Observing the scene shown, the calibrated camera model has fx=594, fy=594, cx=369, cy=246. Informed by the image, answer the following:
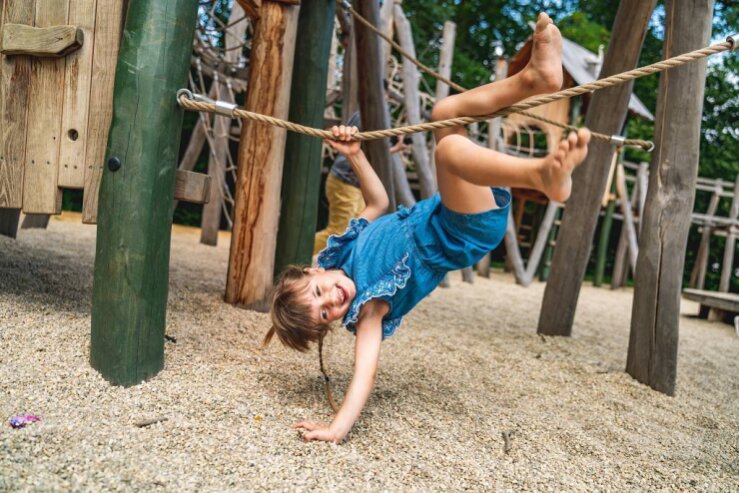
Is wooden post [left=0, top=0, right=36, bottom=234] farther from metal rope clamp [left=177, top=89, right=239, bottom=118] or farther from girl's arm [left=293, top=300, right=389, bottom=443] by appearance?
girl's arm [left=293, top=300, right=389, bottom=443]

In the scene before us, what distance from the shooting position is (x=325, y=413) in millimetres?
2158

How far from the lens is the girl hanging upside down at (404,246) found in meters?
1.90

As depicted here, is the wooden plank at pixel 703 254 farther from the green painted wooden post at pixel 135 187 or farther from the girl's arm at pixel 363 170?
the green painted wooden post at pixel 135 187

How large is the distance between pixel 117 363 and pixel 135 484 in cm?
66

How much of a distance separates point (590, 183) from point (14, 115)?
3.19 m

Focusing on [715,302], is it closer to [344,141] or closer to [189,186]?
[344,141]

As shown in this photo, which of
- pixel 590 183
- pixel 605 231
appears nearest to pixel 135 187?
pixel 590 183

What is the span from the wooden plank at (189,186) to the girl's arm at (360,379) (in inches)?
32.5

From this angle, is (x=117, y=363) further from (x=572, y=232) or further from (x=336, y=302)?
(x=572, y=232)

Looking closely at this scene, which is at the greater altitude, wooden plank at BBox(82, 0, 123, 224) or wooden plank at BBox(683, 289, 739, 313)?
wooden plank at BBox(82, 0, 123, 224)

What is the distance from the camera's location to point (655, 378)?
3029 millimetres

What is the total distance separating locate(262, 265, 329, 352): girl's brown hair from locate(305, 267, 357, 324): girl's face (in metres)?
0.03

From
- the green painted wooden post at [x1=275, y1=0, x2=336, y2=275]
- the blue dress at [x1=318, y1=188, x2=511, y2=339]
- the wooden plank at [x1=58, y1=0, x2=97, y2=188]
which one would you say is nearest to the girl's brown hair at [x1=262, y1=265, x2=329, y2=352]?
the blue dress at [x1=318, y1=188, x2=511, y2=339]

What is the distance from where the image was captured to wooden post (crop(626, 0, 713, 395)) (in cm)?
296
